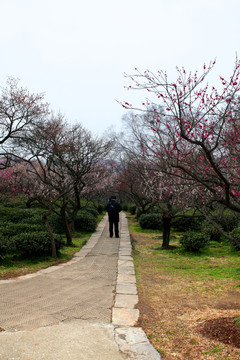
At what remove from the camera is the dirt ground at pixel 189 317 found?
9.73 ft

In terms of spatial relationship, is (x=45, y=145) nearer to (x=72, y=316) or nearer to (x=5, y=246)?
(x=5, y=246)

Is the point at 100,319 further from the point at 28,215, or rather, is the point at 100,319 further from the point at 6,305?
the point at 28,215

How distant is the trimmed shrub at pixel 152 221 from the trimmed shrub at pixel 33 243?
838 cm

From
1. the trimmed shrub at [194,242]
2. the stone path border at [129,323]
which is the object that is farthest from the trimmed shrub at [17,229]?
the trimmed shrub at [194,242]

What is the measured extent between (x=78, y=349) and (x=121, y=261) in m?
4.92

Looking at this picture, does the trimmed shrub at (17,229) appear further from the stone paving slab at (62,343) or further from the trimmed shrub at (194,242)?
the stone paving slab at (62,343)

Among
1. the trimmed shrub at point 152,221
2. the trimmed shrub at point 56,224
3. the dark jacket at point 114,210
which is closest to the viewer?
the dark jacket at point 114,210

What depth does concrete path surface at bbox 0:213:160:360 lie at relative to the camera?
279 cm

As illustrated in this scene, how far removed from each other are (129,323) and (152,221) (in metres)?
12.2

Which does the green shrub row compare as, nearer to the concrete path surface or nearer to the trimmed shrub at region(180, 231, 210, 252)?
the concrete path surface

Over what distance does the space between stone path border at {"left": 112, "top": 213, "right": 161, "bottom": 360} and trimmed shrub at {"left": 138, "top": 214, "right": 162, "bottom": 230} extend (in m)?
9.36

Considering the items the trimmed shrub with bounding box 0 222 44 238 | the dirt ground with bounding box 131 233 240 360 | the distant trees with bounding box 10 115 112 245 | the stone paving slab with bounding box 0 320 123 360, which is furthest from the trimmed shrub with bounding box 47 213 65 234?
the stone paving slab with bounding box 0 320 123 360

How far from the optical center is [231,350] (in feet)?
9.52

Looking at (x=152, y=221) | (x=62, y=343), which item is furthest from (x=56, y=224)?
(x=62, y=343)
